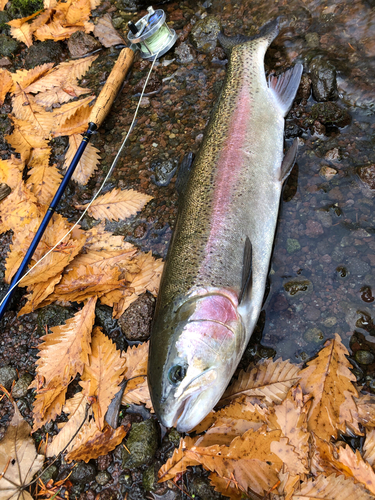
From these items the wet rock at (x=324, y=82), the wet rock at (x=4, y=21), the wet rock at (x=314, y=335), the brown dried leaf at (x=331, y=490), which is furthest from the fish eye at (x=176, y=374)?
the wet rock at (x=4, y=21)

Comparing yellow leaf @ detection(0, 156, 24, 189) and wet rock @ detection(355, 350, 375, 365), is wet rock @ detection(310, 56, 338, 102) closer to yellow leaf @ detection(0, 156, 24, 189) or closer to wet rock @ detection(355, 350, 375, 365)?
wet rock @ detection(355, 350, 375, 365)

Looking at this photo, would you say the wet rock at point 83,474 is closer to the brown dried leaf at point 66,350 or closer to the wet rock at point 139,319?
the brown dried leaf at point 66,350

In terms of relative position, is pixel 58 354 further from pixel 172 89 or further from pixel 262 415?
pixel 172 89

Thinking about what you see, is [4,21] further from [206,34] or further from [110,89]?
[206,34]

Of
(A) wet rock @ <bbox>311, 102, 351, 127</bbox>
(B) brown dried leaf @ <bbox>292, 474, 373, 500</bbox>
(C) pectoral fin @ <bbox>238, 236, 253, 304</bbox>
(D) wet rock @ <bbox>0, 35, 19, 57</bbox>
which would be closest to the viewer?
(B) brown dried leaf @ <bbox>292, 474, 373, 500</bbox>

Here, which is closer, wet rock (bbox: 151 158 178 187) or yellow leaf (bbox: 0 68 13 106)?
wet rock (bbox: 151 158 178 187)

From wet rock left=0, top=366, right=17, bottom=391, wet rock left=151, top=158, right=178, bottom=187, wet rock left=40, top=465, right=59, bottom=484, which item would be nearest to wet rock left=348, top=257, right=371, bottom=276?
wet rock left=151, top=158, right=178, bottom=187
